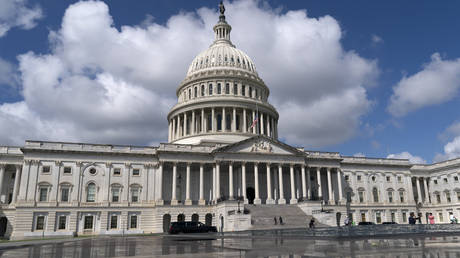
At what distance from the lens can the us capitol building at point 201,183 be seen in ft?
185

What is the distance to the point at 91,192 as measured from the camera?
195 feet

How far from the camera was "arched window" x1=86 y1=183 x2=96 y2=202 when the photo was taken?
194ft

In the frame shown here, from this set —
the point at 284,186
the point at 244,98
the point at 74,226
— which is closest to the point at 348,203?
the point at 284,186

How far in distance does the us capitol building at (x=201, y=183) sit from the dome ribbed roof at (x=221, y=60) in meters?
11.4

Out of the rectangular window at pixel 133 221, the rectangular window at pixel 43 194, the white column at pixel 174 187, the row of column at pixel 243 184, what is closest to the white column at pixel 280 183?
the row of column at pixel 243 184

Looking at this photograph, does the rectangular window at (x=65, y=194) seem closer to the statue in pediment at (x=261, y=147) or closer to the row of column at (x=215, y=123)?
the row of column at (x=215, y=123)

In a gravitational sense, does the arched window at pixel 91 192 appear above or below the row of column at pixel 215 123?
below

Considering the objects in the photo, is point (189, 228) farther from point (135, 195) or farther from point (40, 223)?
point (40, 223)

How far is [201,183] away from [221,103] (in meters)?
23.5

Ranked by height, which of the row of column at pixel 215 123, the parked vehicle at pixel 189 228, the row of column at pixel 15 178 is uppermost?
the row of column at pixel 215 123

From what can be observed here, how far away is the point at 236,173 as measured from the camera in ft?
218

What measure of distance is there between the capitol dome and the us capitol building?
1.17 feet

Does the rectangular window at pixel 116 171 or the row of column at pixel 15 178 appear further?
the rectangular window at pixel 116 171

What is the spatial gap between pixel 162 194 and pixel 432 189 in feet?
208
